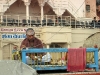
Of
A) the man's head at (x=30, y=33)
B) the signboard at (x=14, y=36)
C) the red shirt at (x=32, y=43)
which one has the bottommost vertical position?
the signboard at (x=14, y=36)

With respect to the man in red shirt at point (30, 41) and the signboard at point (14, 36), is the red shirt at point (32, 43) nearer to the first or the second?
the man in red shirt at point (30, 41)

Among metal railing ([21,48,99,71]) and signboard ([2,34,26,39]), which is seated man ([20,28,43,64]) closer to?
metal railing ([21,48,99,71])

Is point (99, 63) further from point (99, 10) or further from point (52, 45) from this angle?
point (99, 10)

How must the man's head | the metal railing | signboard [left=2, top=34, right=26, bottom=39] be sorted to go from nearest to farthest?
→ the metal railing < the man's head < signboard [left=2, top=34, right=26, bottom=39]

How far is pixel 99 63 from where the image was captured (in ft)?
30.3

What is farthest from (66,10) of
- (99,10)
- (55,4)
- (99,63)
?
(99,63)

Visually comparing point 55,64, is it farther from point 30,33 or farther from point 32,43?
point 30,33

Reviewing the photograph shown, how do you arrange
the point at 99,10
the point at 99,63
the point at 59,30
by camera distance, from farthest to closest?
the point at 99,10, the point at 59,30, the point at 99,63

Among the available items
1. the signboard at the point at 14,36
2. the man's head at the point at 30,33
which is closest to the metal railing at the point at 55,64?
the man's head at the point at 30,33

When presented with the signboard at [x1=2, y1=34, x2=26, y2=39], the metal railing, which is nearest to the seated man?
the metal railing

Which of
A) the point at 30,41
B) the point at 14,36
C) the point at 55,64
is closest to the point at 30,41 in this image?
the point at 30,41

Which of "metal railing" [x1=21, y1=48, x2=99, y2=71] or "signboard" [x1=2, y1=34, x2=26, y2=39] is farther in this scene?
"signboard" [x1=2, y1=34, x2=26, y2=39]

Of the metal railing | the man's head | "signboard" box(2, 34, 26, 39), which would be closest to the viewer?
the metal railing

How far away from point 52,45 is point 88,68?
16874 millimetres
